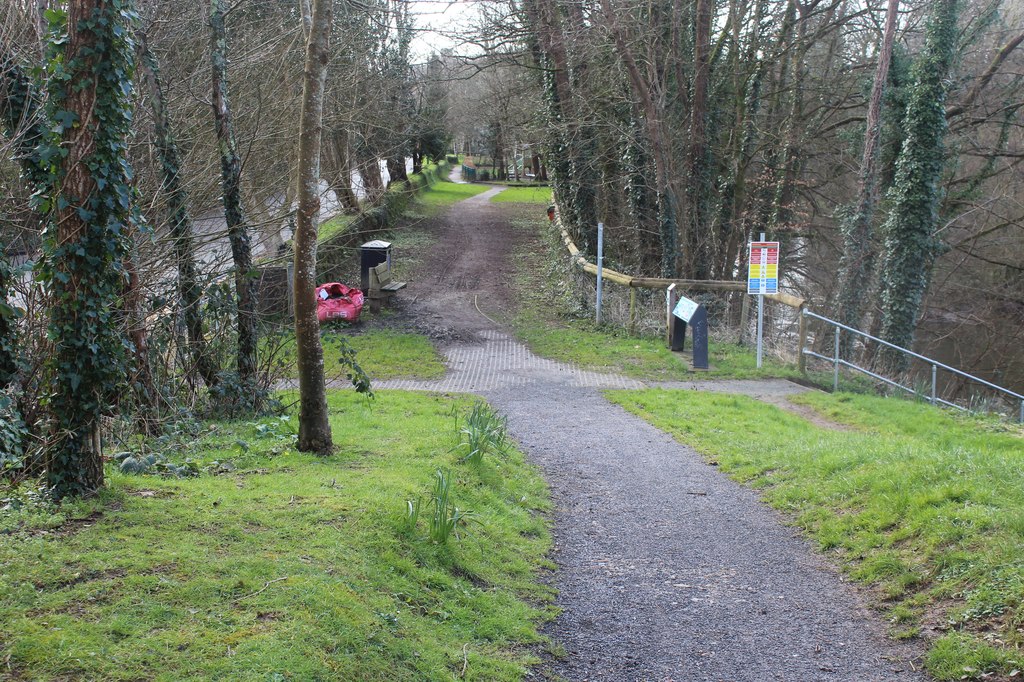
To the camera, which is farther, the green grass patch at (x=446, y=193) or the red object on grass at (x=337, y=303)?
the green grass patch at (x=446, y=193)

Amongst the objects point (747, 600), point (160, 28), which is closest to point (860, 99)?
point (160, 28)

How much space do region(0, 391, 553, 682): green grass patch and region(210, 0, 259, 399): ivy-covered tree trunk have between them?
324 cm

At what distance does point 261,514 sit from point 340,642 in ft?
5.77

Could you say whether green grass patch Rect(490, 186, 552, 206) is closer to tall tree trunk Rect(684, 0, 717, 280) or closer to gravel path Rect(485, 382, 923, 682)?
tall tree trunk Rect(684, 0, 717, 280)

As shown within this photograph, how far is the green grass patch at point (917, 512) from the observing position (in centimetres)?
522

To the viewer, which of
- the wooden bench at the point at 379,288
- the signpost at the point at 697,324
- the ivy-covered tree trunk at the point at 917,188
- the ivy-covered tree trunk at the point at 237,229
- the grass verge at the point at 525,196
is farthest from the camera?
the grass verge at the point at 525,196

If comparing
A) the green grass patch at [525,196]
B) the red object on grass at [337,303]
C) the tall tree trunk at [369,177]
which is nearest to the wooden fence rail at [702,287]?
the red object on grass at [337,303]

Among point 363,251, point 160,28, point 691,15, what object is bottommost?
point 363,251

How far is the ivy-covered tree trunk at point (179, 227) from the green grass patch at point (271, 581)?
3.28 meters

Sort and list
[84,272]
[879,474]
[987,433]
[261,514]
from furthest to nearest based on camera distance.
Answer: [987,433] → [879,474] → [261,514] → [84,272]

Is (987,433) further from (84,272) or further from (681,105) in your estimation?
(681,105)

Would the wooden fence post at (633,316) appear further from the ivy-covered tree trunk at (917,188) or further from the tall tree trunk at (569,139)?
the ivy-covered tree trunk at (917,188)

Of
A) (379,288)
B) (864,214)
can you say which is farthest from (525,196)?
(864,214)

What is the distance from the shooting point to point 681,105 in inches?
894
